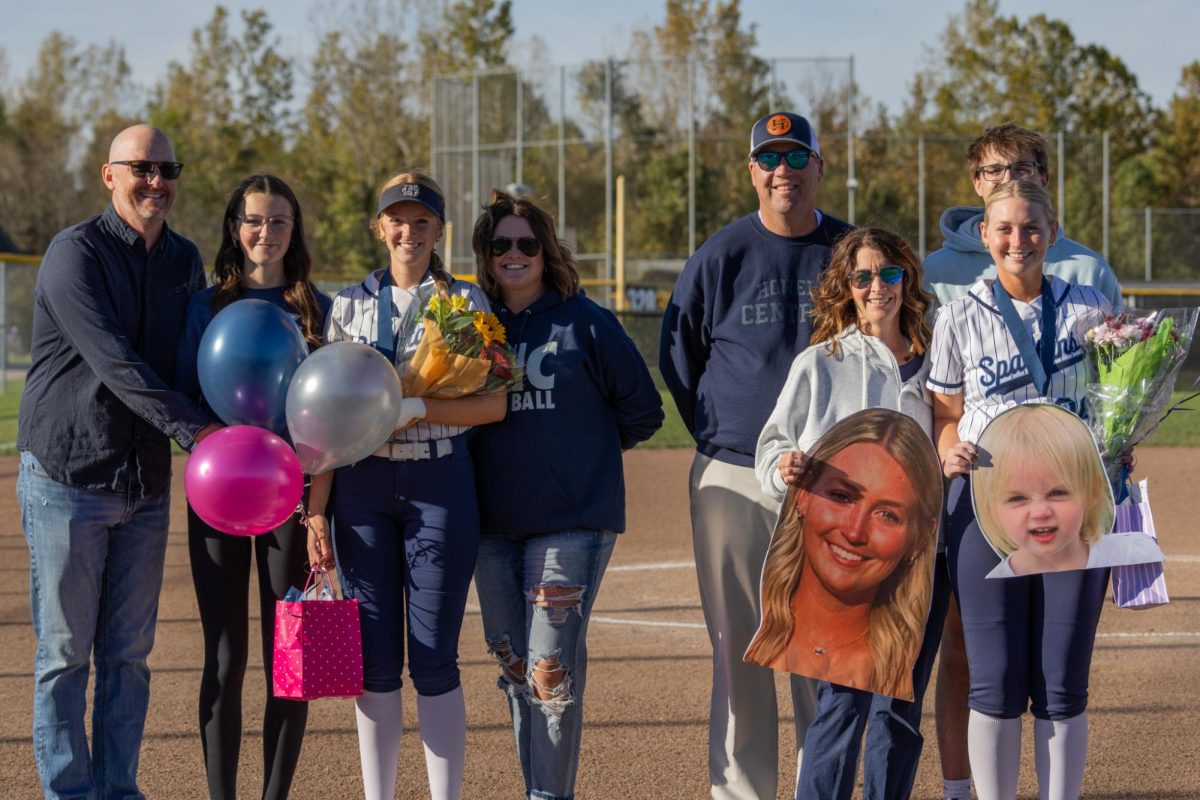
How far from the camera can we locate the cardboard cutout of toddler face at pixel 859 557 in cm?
368

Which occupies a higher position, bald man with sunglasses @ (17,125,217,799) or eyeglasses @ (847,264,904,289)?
eyeglasses @ (847,264,904,289)

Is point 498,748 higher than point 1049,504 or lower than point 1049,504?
lower

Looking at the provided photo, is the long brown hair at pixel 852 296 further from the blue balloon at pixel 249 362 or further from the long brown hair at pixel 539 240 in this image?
the blue balloon at pixel 249 362

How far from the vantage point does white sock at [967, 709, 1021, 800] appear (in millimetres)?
3738

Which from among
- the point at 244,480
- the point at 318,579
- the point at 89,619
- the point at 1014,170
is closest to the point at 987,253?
the point at 1014,170

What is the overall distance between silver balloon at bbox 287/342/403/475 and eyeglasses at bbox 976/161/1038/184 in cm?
208

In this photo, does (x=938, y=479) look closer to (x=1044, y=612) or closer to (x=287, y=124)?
(x=1044, y=612)

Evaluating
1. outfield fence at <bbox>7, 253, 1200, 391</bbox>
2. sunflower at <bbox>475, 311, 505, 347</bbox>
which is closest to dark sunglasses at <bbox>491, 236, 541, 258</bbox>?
sunflower at <bbox>475, 311, 505, 347</bbox>

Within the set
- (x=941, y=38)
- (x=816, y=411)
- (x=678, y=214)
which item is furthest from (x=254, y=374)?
(x=941, y=38)

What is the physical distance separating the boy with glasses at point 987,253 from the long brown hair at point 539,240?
48.8 inches

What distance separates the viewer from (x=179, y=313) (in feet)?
13.5

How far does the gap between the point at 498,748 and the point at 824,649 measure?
1.73 m

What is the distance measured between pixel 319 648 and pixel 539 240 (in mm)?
1406

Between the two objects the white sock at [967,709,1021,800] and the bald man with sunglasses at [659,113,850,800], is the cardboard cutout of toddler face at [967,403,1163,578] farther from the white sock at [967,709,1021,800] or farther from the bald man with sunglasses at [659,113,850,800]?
the bald man with sunglasses at [659,113,850,800]
